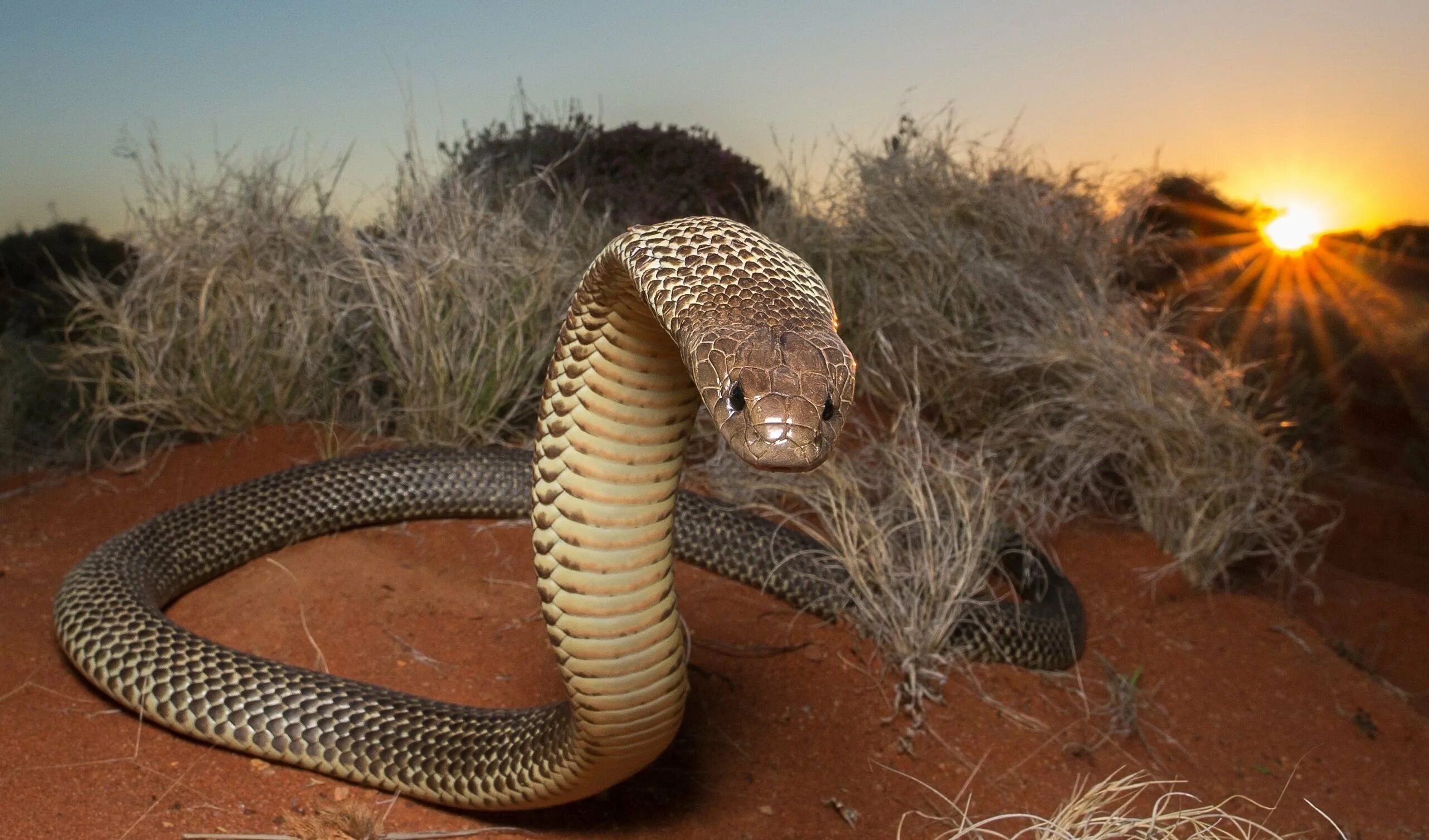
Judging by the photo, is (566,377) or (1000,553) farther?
(1000,553)

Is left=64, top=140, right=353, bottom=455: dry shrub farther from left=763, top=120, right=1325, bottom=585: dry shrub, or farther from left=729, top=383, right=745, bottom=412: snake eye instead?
left=729, top=383, right=745, bottom=412: snake eye

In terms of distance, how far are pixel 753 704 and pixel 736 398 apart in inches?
97.1

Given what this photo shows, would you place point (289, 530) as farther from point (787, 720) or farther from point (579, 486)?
point (579, 486)

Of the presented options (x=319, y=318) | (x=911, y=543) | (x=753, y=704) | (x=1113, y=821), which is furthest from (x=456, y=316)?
(x=1113, y=821)

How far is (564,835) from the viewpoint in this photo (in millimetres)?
3725

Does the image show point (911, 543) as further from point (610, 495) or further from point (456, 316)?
point (456, 316)

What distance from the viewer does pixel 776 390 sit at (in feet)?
7.38

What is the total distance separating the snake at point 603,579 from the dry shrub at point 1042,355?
162cm

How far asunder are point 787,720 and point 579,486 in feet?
6.20

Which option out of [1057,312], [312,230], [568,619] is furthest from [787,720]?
[312,230]

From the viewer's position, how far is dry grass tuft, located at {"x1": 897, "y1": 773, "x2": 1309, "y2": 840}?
2650mm

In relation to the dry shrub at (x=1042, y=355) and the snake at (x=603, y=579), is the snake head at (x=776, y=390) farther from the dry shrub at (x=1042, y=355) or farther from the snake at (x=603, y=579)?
the dry shrub at (x=1042, y=355)

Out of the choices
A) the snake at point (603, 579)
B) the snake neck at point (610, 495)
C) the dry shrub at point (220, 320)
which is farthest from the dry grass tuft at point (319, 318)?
the snake neck at point (610, 495)

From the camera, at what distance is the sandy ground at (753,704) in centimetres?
→ 380
